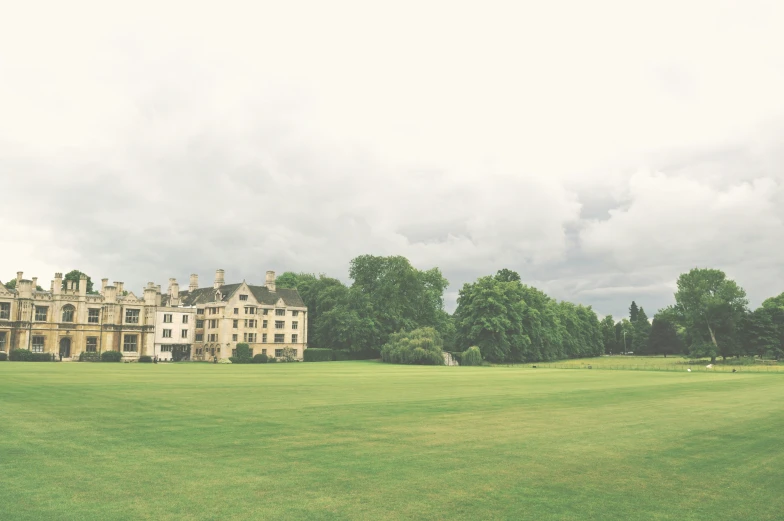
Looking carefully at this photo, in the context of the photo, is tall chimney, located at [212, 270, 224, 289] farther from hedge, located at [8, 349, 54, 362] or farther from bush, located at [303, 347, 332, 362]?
hedge, located at [8, 349, 54, 362]

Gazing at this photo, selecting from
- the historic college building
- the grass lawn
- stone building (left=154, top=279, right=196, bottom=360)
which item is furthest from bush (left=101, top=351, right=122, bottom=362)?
the grass lawn

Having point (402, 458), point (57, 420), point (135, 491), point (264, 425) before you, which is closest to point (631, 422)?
point (402, 458)

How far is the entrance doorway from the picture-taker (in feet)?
266

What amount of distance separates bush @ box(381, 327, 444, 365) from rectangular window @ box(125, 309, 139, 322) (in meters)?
38.5

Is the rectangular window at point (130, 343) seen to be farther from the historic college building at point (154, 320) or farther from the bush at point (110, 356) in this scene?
the bush at point (110, 356)

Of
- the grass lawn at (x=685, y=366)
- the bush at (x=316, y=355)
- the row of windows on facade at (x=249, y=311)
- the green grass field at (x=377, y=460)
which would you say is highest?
the row of windows on facade at (x=249, y=311)

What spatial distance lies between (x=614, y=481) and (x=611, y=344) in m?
186

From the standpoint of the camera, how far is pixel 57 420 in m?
16.9

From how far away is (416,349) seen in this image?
3319 inches

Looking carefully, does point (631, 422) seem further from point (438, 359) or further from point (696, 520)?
point (438, 359)

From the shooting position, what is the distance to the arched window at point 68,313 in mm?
82081

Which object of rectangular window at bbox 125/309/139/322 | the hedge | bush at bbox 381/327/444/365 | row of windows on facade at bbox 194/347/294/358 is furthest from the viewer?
row of windows on facade at bbox 194/347/294/358

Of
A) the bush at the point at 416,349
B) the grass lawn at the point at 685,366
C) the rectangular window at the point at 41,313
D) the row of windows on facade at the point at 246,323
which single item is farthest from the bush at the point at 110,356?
the grass lawn at the point at 685,366

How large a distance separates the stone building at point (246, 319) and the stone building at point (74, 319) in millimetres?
10454
